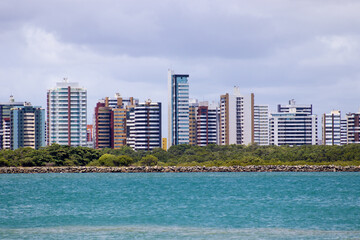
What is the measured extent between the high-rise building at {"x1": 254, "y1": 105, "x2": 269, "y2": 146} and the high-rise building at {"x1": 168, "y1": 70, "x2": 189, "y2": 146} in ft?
112

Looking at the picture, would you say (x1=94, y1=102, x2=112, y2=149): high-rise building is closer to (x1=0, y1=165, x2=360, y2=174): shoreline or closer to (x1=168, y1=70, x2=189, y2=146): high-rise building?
(x1=168, y1=70, x2=189, y2=146): high-rise building

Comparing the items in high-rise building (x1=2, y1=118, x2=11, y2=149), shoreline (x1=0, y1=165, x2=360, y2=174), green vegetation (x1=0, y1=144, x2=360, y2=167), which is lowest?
shoreline (x1=0, y1=165, x2=360, y2=174)

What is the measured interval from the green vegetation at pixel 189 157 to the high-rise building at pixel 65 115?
5462 centimetres

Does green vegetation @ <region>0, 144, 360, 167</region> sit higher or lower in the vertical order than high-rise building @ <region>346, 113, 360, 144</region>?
lower

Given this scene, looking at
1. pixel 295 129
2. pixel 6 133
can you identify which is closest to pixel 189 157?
pixel 295 129

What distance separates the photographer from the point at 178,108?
6531 inches

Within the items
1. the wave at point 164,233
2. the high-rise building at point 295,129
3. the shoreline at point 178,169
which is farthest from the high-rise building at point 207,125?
the wave at point 164,233

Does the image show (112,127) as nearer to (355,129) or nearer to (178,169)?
(178,169)

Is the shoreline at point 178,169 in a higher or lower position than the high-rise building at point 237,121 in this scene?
lower

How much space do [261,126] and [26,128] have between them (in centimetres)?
7153

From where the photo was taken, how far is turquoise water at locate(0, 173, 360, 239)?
33.2 m

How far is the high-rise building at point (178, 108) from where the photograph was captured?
164 metres

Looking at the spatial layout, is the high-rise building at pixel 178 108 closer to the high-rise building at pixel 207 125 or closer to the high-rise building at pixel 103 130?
the high-rise building at pixel 207 125

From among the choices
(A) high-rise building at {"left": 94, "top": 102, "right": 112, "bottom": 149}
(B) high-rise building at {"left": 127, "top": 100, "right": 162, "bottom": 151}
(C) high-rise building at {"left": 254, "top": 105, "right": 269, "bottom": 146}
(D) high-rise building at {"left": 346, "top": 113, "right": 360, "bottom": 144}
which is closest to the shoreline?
(B) high-rise building at {"left": 127, "top": 100, "right": 162, "bottom": 151}
